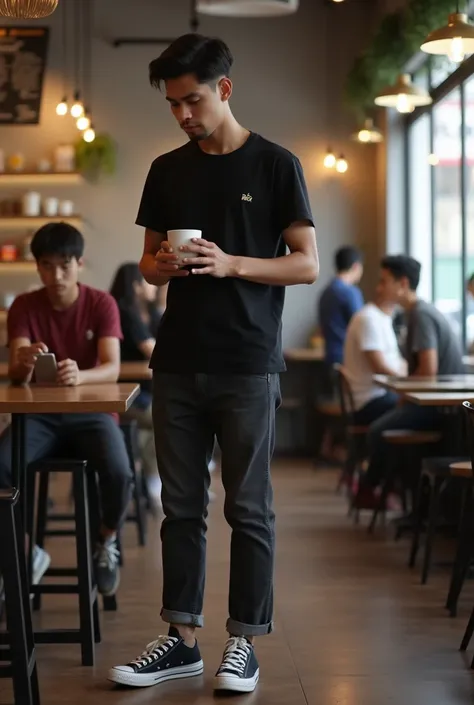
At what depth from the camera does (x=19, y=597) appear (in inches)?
103

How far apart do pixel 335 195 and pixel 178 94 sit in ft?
21.4

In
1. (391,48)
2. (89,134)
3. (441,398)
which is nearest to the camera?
(441,398)

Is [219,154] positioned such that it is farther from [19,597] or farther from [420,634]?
[420,634]

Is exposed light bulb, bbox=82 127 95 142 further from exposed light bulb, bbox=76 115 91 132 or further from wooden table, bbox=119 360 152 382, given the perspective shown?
wooden table, bbox=119 360 152 382

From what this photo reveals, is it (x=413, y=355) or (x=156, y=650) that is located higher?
(x=413, y=355)

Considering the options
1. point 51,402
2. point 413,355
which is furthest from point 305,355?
point 51,402

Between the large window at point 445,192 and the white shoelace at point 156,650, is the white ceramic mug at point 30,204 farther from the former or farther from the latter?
the white shoelace at point 156,650

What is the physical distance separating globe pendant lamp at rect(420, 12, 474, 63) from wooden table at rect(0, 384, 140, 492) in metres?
2.46

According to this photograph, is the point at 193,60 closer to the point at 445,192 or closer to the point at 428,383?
the point at 428,383

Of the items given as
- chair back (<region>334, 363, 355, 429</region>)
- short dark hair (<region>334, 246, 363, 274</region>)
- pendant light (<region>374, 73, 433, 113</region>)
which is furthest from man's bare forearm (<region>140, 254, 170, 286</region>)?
short dark hair (<region>334, 246, 363, 274</region>)

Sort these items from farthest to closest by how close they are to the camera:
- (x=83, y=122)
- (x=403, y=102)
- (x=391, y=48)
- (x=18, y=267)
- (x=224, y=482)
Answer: (x=18, y=267) < (x=83, y=122) < (x=391, y=48) < (x=403, y=102) < (x=224, y=482)

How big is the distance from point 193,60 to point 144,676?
A: 1.59 metres

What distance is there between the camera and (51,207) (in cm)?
898

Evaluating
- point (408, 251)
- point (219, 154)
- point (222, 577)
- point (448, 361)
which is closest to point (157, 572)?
point (222, 577)
